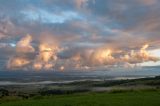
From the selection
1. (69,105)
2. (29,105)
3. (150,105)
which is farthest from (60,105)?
(150,105)

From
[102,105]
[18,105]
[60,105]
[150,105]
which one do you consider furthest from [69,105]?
[150,105]

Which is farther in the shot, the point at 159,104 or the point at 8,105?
the point at 8,105

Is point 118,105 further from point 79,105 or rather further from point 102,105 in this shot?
point 79,105

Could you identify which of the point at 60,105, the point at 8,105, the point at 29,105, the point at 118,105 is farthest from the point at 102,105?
the point at 8,105

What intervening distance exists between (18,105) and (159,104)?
1144 centimetres

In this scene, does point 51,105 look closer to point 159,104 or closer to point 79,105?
point 79,105

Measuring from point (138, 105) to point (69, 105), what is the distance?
214 inches

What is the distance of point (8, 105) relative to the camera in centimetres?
3012

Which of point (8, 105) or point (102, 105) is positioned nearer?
point (102, 105)

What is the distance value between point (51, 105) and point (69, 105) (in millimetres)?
1484

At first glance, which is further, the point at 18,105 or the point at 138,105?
the point at 18,105

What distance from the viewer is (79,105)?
28.1m

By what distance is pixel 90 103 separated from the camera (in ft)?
95.6

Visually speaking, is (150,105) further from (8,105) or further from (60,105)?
(8,105)
